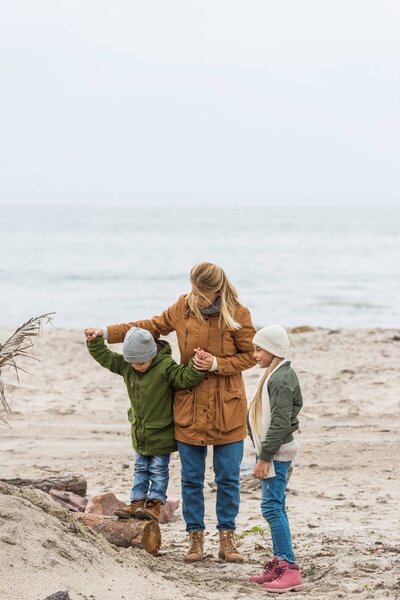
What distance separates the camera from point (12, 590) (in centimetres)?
400

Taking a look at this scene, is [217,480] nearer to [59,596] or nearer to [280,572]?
[280,572]

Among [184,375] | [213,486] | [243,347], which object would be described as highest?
[243,347]

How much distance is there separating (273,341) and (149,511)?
1.21 m

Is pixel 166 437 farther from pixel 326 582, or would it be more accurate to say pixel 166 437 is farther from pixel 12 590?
pixel 12 590

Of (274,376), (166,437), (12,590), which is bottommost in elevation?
(12,590)

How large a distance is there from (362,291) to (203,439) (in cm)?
2431

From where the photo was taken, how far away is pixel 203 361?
511cm

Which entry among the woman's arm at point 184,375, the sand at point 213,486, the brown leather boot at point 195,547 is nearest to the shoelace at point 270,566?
the sand at point 213,486

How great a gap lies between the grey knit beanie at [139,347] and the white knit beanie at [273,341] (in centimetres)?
64

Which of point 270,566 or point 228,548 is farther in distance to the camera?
point 228,548

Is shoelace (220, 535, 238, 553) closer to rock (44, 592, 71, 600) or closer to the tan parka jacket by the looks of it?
the tan parka jacket

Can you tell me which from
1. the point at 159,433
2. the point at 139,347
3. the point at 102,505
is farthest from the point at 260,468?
the point at 102,505

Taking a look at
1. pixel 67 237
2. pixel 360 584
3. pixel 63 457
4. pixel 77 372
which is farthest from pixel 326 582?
pixel 67 237

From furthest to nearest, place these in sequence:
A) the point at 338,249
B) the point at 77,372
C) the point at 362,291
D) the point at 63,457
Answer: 1. the point at 338,249
2. the point at 362,291
3. the point at 77,372
4. the point at 63,457
